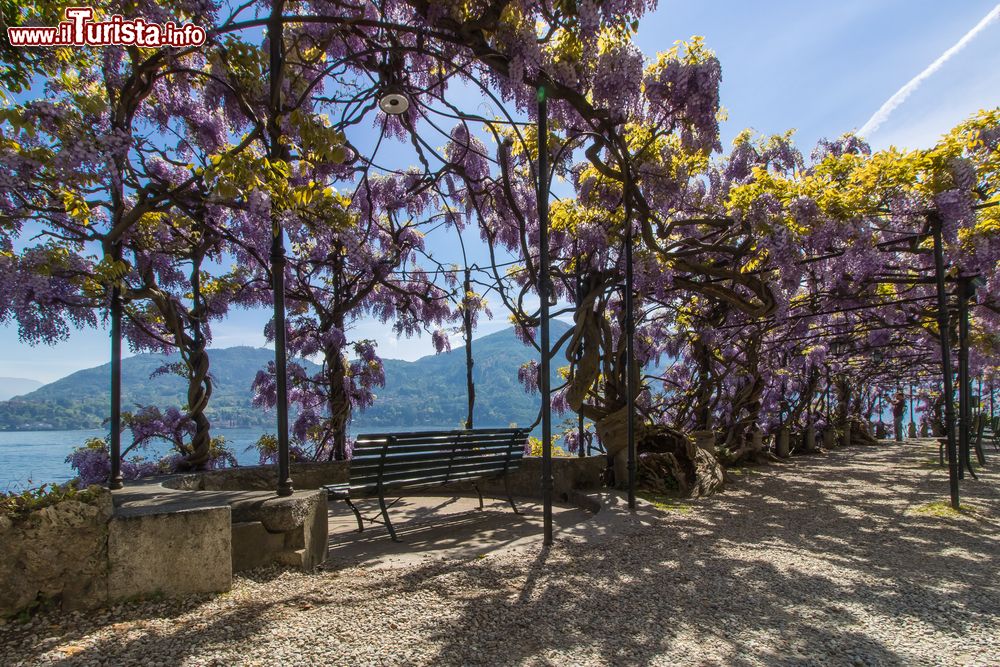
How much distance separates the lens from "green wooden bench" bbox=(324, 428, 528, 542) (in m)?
3.88

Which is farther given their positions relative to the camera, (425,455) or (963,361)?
(963,361)

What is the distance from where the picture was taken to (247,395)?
10.4 m

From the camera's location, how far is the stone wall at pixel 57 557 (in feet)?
7.48

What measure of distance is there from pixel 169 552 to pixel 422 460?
6.19 ft

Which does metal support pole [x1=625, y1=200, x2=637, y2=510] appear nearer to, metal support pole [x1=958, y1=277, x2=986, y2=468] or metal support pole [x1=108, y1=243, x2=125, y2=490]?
metal support pole [x1=108, y1=243, x2=125, y2=490]

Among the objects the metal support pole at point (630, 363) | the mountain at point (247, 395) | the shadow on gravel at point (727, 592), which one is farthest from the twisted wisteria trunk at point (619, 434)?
the mountain at point (247, 395)

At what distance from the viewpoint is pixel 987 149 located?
5.59 meters

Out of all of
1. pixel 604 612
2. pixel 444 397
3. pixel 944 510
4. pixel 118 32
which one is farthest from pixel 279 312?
pixel 444 397

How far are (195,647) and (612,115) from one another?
15.5ft

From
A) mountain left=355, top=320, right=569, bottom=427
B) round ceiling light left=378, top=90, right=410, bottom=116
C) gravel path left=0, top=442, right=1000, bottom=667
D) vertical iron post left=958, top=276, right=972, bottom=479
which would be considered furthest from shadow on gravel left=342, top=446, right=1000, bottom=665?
mountain left=355, top=320, right=569, bottom=427

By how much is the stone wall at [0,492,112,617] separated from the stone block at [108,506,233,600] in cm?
5

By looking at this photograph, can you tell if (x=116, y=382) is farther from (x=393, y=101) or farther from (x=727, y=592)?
(x=727, y=592)

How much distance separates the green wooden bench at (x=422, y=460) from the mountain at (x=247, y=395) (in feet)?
8.13

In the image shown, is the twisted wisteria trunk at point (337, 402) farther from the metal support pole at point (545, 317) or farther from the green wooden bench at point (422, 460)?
the metal support pole at point (545, 317)
